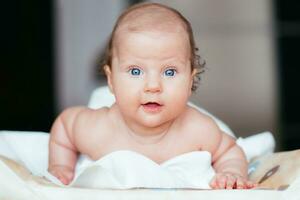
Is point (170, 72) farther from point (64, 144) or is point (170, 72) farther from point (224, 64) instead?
point (224, 64)

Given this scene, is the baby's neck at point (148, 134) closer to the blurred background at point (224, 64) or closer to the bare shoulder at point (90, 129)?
the bare shoulder at point (90, 129)

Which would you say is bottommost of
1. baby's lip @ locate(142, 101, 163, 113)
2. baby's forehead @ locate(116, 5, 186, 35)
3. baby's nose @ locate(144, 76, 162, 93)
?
baby's lip @ locate(142, 101, 163, 113)

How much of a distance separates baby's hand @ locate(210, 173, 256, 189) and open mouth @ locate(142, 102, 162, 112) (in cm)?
14

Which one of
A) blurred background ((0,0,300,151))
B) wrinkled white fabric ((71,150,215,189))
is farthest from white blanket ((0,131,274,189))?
blurred background ((0,0,300,151))

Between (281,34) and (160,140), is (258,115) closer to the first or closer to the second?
(281,34)

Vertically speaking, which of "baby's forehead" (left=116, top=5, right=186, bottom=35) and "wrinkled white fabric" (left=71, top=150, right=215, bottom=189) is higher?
"baby's forehead" (left=116, top=5, right=186, bottom=35)

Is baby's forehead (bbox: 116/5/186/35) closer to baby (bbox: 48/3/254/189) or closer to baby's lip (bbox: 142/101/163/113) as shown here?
baby (bbox: 48/3/254/189)

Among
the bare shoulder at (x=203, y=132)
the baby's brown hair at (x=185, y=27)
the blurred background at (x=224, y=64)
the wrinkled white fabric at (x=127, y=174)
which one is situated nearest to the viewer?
the wrinkled white fabric at (x=127, y=174)

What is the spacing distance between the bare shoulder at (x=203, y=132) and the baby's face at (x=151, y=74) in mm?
108

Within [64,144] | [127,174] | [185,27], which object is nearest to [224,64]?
[64,144]

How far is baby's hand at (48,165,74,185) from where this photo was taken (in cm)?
115

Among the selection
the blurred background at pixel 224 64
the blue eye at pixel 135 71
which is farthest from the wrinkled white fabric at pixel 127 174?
the blurred background at pixel 224 64

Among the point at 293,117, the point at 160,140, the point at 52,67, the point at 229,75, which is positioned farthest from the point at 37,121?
the point at 160,140

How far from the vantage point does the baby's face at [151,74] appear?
3.33ft
